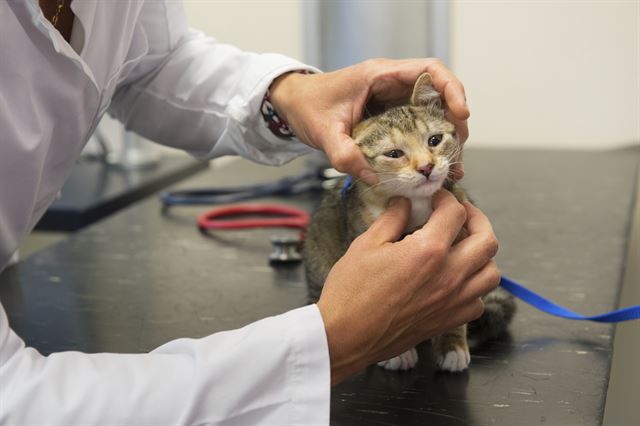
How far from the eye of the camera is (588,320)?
3.34 feet

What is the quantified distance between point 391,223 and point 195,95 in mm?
574

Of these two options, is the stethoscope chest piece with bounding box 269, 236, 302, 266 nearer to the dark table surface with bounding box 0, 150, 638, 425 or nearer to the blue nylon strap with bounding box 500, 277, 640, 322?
the dark table surface with bounding box 0, 150, 638, 425

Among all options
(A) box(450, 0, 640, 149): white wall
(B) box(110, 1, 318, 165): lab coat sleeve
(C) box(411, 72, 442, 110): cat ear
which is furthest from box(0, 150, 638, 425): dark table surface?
(A) box(450, 0, 640, 149): white wall

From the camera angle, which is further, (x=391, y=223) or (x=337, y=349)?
(x=391, y=223)

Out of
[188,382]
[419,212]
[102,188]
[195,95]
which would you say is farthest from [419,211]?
[102,188]

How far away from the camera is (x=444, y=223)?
2.72 ft

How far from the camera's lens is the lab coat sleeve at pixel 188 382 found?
2.29ft

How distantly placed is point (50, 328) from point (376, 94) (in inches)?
22.2

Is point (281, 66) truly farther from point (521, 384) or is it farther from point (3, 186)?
point (521, 384)

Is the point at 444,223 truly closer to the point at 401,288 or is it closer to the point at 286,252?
the point at 401,288

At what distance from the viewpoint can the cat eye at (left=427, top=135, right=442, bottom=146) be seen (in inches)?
39.5

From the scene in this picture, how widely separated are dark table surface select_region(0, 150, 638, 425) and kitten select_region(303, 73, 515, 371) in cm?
3

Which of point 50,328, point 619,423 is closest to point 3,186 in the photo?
point 50,328

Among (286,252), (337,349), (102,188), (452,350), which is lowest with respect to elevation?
(102,188)
